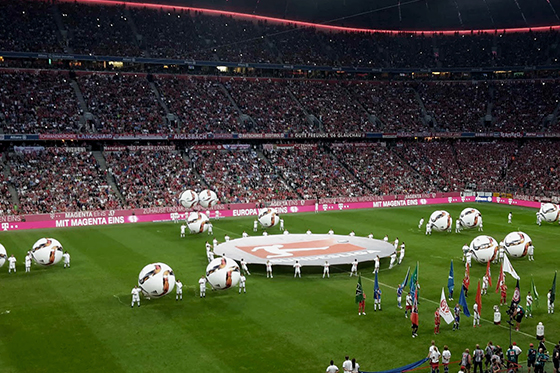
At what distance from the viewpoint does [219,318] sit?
27.4 metres

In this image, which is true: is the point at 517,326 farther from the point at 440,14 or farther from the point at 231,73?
the point at 440,14

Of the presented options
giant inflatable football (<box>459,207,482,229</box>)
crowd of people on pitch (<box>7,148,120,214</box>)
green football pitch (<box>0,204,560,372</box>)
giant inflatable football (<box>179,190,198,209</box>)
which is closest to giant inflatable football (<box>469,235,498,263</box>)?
green football pitch (<box>0,204,560,372</box>)

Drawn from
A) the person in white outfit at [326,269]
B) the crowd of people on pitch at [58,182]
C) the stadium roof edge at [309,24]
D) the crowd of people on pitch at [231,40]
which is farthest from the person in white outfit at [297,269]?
the stadium roof edge at [309,24]

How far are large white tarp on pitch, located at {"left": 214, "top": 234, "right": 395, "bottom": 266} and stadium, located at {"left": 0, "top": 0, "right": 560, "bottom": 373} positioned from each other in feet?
1.07

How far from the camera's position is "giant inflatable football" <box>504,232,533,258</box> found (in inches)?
1540

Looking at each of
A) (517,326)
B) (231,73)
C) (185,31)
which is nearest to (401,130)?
(231,73)

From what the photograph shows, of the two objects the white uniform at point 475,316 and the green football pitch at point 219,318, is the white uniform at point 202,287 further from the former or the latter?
the white uniform at point 475,316

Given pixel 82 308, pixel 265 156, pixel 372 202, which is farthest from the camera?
pixel 265 156

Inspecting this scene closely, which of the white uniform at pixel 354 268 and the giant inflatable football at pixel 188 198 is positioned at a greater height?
the giant inflatable football at pixel 188 198

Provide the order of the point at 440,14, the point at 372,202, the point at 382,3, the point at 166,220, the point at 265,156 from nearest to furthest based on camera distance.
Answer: the point at 166,220 < the point at 372,202 < the point at 265,156 < the point at 382,3 < the point at 440,14

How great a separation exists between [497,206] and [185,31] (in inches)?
1870

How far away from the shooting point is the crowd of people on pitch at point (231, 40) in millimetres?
74188

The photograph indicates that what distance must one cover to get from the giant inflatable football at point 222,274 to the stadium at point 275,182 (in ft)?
→ 0.68

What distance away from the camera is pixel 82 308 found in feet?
94.6
